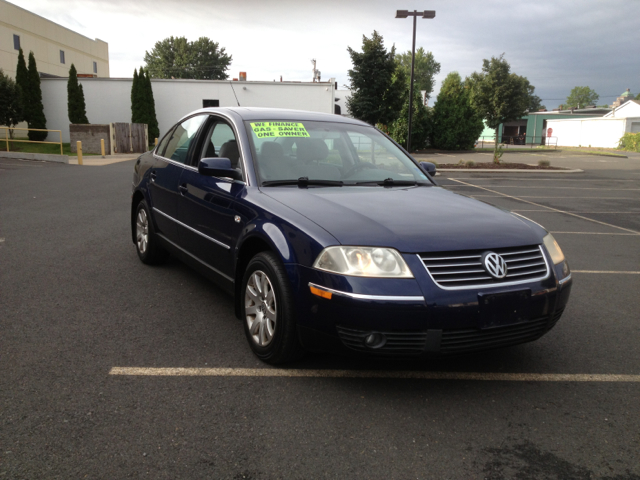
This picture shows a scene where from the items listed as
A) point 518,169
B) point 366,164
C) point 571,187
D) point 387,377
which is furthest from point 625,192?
point 387,377

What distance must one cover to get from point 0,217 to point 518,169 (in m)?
20.4

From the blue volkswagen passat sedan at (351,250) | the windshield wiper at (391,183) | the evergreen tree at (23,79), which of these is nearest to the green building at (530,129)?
the evergreen tree at (23,79)

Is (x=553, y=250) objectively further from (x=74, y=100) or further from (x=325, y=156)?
(x=74, y=100)

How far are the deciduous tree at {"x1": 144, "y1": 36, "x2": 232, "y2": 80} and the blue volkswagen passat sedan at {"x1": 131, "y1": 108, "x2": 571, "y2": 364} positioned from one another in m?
80.8

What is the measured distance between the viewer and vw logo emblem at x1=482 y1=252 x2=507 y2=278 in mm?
3109

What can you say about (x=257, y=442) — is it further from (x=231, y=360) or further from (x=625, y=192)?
(x=625, y=192)

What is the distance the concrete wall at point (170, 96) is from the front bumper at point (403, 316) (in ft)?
116

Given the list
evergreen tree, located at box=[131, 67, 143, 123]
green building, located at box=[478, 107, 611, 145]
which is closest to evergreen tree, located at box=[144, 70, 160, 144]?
evergreen tree, located at box=[131, 67, 143, 123]

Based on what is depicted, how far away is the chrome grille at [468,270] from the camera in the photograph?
3.04m

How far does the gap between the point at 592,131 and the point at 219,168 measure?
66.4m

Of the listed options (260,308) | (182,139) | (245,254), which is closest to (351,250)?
(260,308)

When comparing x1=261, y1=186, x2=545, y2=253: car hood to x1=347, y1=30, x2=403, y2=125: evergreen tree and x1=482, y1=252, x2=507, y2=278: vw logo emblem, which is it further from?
x1=347, y1=30, x2=403, y2=125: evergreen tree

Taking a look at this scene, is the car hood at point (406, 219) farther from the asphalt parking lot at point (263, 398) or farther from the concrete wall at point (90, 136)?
the concrete wall at point (90, 136)

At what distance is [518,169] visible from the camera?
78.8 feet
